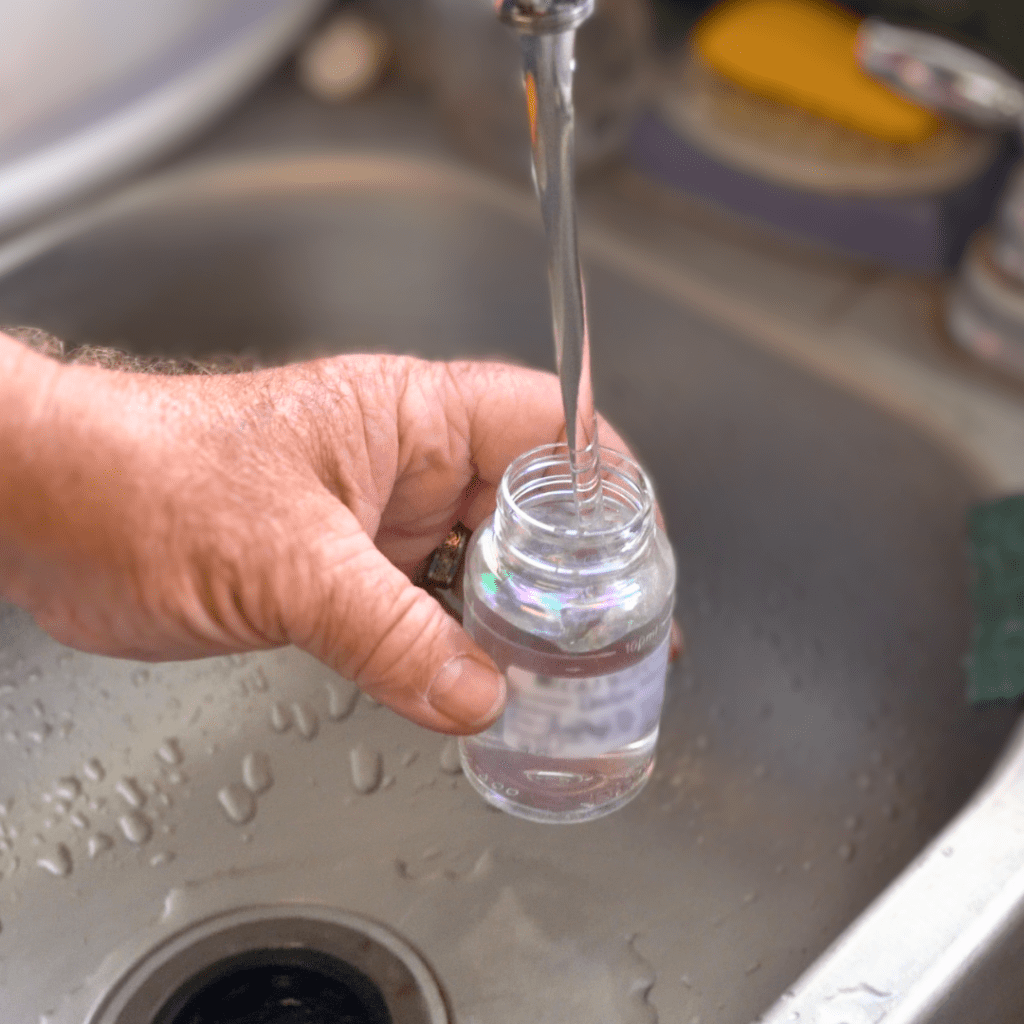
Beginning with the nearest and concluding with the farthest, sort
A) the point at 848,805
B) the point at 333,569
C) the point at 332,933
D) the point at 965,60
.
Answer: the point at 333,569
the point at 332,933
the point at 848,805
the point at 965,60

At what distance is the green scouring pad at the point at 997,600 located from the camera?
2.02 feet

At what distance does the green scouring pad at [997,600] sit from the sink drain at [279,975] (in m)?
0.30

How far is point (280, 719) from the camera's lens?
1.95ft

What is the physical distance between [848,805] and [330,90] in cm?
62

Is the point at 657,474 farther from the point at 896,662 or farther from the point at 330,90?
the point at 330,90

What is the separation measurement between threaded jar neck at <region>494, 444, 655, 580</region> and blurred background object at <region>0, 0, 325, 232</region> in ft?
1.55

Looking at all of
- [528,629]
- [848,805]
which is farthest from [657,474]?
[528,629]

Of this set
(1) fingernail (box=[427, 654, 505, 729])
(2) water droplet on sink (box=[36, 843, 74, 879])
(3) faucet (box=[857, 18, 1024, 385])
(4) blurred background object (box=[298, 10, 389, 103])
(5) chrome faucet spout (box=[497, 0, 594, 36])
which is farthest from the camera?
(4) blurred background object (box=[298, 10, 389, 103])

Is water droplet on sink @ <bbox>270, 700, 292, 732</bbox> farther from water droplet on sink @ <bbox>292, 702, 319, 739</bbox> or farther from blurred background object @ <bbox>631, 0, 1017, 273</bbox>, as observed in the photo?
blurred background object @ <bbox>631, 0, 1017, 273</bbox>

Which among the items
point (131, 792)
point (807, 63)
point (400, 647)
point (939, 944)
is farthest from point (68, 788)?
point (807, 63)

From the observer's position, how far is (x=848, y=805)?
2.10ft

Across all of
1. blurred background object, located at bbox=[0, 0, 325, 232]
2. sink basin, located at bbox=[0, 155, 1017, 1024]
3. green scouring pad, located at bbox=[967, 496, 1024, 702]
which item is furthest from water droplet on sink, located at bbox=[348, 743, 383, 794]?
blurred background object, located at bbox=[0, 0, 325, 232]

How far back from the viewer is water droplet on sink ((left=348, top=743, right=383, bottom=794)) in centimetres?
57

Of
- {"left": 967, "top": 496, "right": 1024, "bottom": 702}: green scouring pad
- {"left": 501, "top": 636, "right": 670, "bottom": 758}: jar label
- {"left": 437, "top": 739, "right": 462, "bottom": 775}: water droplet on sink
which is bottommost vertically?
{"left": 437, "top": 739, "right": 462, "bottom": 775}: water droplet on sink
